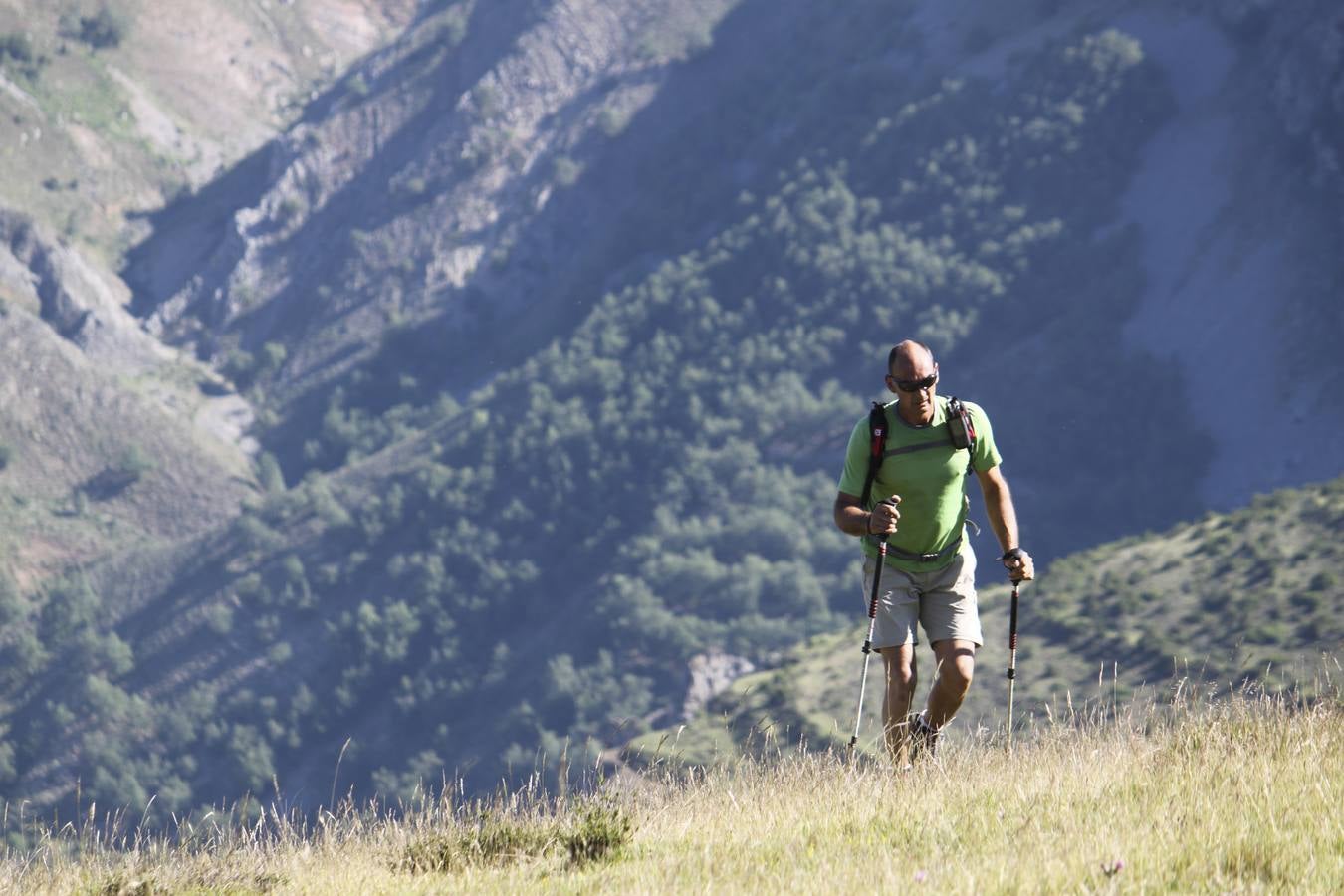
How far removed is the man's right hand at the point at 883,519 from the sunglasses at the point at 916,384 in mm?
466

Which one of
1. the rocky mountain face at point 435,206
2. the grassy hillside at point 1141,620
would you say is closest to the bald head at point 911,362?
the grassy hillside at point 1141,620

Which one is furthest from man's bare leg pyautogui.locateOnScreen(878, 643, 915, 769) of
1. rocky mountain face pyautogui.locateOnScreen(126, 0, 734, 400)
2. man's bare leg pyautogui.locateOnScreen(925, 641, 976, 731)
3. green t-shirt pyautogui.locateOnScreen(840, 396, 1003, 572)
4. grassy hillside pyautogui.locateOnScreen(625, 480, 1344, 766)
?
rocky mountain face pyautogui.locateOnScreen(126, 0, 734, 400)

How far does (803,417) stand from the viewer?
9325cm

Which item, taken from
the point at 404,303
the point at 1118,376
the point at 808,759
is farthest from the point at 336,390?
the point at 808,759

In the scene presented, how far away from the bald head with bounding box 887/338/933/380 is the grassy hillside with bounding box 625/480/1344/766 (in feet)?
125

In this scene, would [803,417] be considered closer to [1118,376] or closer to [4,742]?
[1118,376]

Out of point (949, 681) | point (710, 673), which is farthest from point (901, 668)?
point (710, 673)

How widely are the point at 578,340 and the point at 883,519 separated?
10088 cm

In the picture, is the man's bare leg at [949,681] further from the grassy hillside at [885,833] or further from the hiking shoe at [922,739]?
the grassy hillside at [885,833]

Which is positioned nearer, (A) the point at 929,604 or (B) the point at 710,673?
(A) the point at 929,604

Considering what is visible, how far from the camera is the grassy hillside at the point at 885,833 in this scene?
4.30 metres

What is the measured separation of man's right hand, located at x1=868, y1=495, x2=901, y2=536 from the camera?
6426 millimetres

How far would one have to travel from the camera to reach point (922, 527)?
6.75 metres

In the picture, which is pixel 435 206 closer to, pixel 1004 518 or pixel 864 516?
pixel 1004 518
